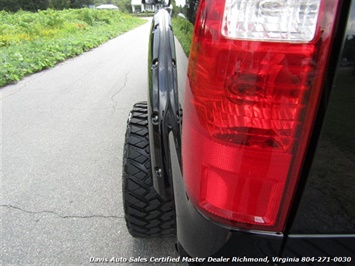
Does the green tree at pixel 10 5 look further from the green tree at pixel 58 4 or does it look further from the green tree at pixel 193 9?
the green tree at pixel 193 9

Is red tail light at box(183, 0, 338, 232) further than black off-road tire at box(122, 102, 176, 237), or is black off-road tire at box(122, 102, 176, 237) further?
black off-road tire at box(122, 102, 176, 237)

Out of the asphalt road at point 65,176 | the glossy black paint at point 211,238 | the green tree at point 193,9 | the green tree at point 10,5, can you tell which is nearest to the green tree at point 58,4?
the green tree at point 10,5

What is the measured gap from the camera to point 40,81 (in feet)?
17.5

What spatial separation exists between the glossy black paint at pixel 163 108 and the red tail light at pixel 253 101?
0.32 meters

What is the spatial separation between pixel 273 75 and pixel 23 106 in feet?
13.9

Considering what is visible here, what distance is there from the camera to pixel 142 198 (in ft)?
4.62

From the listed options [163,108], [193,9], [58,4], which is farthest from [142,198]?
[58,4]

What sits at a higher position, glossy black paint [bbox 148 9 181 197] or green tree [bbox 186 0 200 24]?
green tree [bbox 186 0 200 24]

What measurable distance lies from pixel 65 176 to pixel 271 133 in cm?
214

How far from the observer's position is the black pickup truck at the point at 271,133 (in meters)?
0.58

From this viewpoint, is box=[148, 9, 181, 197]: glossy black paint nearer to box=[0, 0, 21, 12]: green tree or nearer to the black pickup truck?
the black pickup truck

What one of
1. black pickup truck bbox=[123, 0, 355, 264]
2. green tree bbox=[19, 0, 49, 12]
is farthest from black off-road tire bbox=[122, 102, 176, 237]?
green tree bbox=[19, 0, 49, 12]

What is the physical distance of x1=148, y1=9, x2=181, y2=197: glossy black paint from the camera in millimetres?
1104

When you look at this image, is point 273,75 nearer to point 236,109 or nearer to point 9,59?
point 236,109
